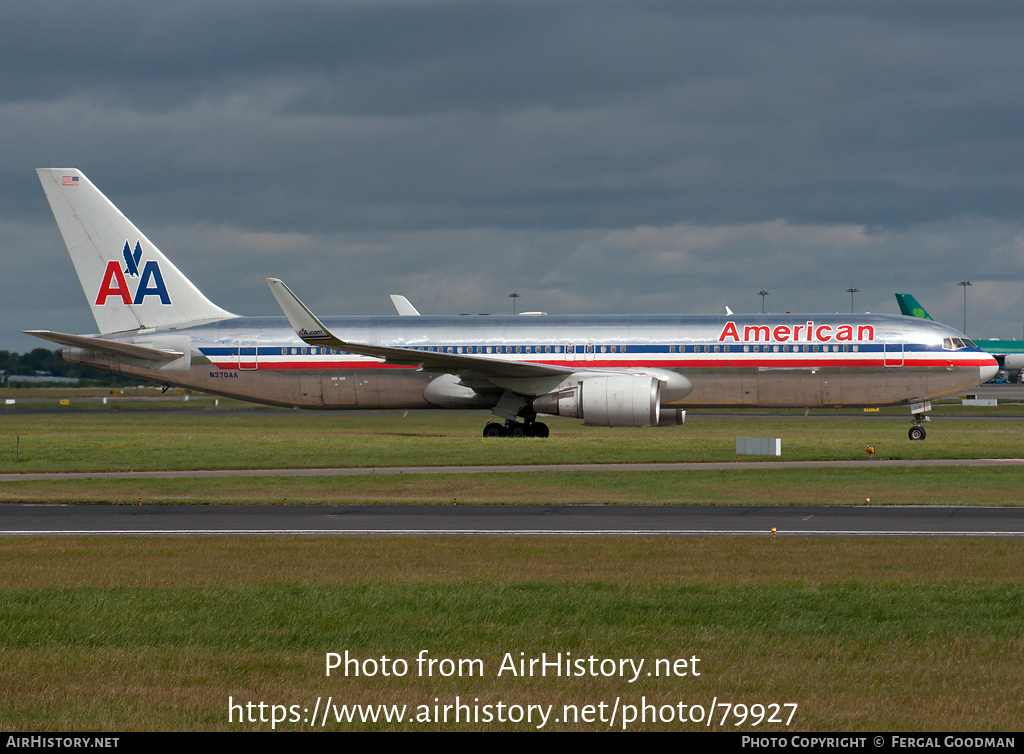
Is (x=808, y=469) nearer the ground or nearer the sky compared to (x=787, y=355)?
nearer the ground

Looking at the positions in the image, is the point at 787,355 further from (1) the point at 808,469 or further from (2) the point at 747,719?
(2) the point at 747,719

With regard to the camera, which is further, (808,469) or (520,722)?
(808,469)

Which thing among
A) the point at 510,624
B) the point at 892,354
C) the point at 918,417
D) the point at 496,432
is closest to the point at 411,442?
the point at 496,432

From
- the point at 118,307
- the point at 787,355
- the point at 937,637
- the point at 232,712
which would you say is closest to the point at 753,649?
the point at 937,637

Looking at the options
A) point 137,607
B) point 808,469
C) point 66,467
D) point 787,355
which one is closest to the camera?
point 137,607

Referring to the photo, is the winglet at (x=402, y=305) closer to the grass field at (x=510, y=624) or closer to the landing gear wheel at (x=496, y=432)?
the landing gear wheel at (x=496, y=432)

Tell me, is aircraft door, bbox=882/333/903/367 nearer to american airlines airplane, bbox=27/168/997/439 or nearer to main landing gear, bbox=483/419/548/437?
american airlines airplane, bbox=27/168/997/439

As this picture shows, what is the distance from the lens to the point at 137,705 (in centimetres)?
910

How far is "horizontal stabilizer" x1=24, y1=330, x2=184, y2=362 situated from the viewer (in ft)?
152

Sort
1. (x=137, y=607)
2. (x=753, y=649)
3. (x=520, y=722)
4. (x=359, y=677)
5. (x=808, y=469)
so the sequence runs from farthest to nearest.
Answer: (x=808, y=469), (x=137, y=607), (x=753, y=649), (x=359, y=677), (x=520, y=722)

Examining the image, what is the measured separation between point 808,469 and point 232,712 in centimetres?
2701

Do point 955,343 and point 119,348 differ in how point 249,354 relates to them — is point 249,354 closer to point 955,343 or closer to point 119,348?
point 119,348

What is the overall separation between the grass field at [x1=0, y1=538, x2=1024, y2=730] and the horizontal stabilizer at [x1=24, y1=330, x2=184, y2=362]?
29.8 m

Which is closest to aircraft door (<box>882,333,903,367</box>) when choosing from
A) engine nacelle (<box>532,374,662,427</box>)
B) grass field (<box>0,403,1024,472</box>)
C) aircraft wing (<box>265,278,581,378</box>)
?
grass field (<box>0,403,1024,472</box>)
